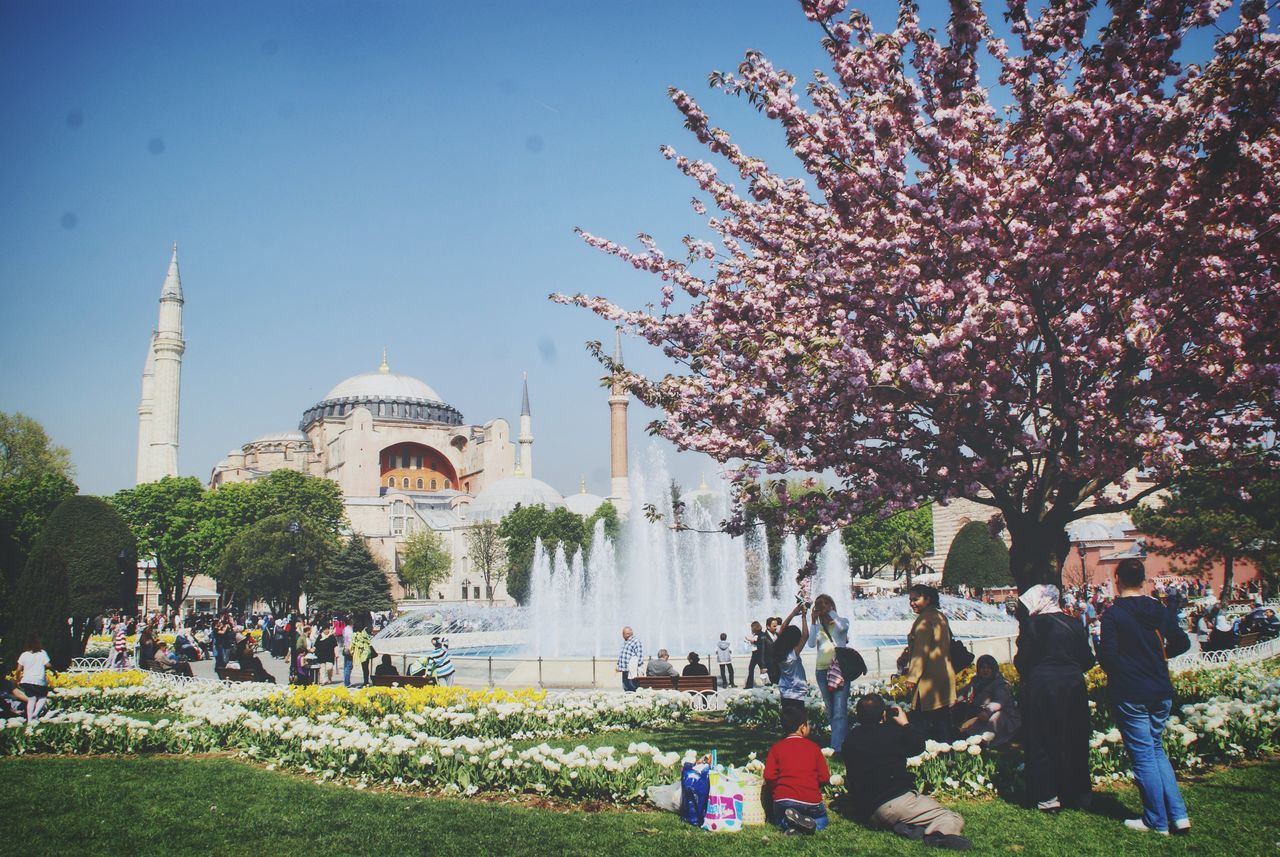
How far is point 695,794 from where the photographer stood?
256 inches

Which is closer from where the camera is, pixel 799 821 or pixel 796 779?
pixel 799 821

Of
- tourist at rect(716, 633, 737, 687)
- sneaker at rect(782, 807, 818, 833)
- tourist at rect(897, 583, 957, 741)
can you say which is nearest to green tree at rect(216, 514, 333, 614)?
tourist at rect(716, 633, 737, 687)

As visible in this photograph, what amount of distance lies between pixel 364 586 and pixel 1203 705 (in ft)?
138

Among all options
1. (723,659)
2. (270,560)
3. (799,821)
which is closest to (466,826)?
(799,821)

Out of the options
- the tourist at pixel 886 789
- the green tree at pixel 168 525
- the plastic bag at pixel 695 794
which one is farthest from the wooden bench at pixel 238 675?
the green tree at pixel 168 525

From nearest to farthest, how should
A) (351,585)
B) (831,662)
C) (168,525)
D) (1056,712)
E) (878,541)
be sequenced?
(1056,712), (831,662), (351,585), (878,541), (168,525)

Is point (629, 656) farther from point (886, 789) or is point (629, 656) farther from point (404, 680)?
point (886, 789)

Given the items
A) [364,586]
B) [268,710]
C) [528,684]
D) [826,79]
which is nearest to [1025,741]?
[826,79]

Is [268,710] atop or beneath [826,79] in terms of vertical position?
beneath

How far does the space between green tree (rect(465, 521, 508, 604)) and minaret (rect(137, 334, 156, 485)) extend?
2322cm

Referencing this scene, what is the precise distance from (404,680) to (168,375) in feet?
186

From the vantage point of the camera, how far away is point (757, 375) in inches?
327

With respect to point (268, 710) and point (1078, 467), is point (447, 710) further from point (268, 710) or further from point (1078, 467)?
point (1078, 467)

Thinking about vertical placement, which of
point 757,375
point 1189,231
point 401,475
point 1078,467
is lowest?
point 1078,467
